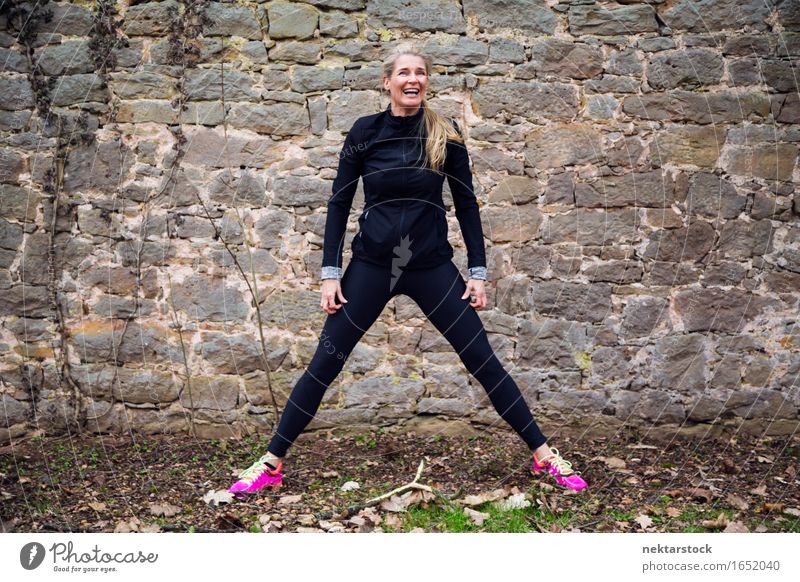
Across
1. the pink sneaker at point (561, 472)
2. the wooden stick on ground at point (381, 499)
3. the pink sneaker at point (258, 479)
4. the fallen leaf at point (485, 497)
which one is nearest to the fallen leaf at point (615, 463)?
the pink sneaker at point (561, 472)

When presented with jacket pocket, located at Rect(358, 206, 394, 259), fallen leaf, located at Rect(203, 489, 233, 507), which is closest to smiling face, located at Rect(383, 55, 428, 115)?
jacket pocket, located at Rect(358, 206, 394, 259)

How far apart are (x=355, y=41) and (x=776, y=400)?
320 cm

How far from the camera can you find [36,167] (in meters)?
4.46

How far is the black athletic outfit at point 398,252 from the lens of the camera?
11.1 feet

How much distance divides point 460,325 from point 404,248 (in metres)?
0.43

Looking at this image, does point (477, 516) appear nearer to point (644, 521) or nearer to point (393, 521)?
point (393, 521)

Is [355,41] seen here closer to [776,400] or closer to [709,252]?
[709,252]

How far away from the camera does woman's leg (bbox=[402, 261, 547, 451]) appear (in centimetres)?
346

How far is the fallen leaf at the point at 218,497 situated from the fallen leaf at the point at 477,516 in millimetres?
1096

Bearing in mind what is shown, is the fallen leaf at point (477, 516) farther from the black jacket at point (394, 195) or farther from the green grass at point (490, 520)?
the black jacket at point (394, 195)

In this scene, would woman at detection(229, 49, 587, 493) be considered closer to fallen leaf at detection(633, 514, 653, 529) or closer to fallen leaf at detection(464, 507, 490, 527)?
fallen leaf at detection(633, 514, 653, 529)

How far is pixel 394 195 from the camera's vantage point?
11.1 ft

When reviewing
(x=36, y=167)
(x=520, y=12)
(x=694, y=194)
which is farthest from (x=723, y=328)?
(x=36, y=167)

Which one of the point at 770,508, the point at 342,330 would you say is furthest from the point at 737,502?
the point at 342,330
